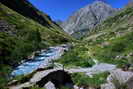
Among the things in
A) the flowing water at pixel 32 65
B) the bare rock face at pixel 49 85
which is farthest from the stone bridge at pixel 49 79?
the flowing water at pixel 32 65

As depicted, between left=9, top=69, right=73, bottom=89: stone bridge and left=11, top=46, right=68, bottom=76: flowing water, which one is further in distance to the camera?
left=11, top=46, right=68, bottom=76: flowing water

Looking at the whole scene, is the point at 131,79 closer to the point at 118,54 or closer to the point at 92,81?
the point at 92,81

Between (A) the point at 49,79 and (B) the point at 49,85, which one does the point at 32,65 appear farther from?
(B) the point at 49,85

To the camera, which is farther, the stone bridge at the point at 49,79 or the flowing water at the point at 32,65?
the flowing water at the point at 32,65

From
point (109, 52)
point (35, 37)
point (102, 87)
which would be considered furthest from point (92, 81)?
point (35, 37)

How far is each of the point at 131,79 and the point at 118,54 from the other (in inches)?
958

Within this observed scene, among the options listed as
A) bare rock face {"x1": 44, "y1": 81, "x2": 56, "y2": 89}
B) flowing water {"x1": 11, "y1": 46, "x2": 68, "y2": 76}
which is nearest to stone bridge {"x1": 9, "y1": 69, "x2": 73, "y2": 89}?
bare rock face {"x1": 44, "y1": 81, "x2": 56, "y2": 89}

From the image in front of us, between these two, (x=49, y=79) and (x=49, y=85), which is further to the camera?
(x=49, y=79)

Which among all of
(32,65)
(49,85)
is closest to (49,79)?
(49,85)

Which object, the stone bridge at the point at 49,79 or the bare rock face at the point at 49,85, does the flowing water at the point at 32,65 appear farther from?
the bare rock face at the point at 49,85

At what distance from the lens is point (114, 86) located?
17.8m

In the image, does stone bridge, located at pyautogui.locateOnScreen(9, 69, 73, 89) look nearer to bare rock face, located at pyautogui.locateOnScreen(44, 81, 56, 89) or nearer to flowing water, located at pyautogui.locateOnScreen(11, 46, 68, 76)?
bare rock face, located at pyautogui.locateOnScreen(44, 81, 56, 89)

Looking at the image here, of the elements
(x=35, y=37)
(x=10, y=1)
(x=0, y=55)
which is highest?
(x=10, y=1)

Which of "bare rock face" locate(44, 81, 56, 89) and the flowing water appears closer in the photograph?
"bare rock face" locate(44, 81, 56, 89)
